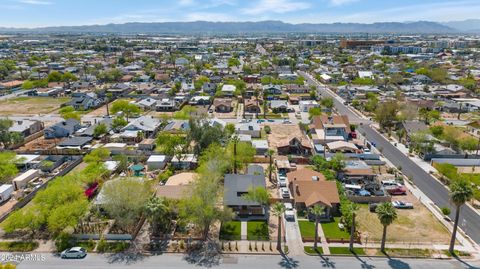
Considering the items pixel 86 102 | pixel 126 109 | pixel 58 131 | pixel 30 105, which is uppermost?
pixel 86 102

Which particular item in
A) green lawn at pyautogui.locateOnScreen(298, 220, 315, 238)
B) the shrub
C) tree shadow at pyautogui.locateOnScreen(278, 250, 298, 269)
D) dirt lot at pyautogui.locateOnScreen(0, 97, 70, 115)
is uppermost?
dirt lot at pyautogui.locateOnScreen(0, 97, 70, 115)

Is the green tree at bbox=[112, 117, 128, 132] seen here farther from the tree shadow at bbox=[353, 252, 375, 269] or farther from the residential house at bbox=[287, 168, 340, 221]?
the tree shadow at bbox=[353, 252, 375, 269]

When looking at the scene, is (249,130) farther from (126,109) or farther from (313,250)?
(313,250)

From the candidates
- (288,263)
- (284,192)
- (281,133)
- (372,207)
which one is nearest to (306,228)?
(288,263)

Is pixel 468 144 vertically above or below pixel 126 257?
above

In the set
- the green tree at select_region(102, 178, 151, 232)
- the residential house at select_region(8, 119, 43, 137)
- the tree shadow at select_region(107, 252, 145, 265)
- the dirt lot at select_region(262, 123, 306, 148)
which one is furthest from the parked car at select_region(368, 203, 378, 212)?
the residential house at select_region(8, 119, 43, 137)

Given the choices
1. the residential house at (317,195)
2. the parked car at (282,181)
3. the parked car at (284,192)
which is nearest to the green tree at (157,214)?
the parked car at (284,192)
